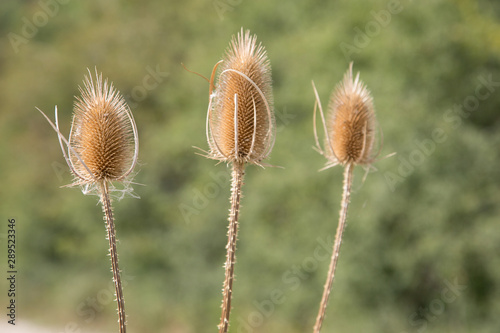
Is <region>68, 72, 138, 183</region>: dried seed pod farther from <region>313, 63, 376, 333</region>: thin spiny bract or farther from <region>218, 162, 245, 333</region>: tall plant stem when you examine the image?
<region>313, 63, 376, 333</region>: thin spiny bract

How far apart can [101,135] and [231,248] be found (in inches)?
24.9

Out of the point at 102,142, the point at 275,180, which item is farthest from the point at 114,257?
the point at 275,180

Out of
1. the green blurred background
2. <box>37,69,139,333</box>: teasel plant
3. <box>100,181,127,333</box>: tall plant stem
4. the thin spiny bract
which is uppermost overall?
the green blurred background

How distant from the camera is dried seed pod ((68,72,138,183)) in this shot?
2.12 m

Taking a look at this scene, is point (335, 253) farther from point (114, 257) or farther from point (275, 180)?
point (275, 180)

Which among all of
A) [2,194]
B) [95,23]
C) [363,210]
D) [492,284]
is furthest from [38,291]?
[492,284]

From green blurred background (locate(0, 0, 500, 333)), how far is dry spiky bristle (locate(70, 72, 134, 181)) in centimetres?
452

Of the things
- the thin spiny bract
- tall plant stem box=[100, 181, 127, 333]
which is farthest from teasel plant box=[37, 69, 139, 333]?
the thin spiny bract

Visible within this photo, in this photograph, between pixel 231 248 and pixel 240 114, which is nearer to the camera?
pixel 231 248

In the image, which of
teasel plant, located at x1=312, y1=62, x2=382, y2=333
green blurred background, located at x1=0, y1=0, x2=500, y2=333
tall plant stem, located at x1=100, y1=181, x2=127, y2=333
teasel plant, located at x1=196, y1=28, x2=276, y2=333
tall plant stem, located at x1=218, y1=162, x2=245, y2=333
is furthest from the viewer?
green blurred background, located at x1=0, y1=0, x2=500, y2=333

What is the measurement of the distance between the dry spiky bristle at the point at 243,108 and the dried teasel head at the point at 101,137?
343 mm

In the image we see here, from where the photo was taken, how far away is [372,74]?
13.2 meters

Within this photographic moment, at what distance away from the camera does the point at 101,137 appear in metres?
2.13

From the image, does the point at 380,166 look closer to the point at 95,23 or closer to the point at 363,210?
the point at 363,210
